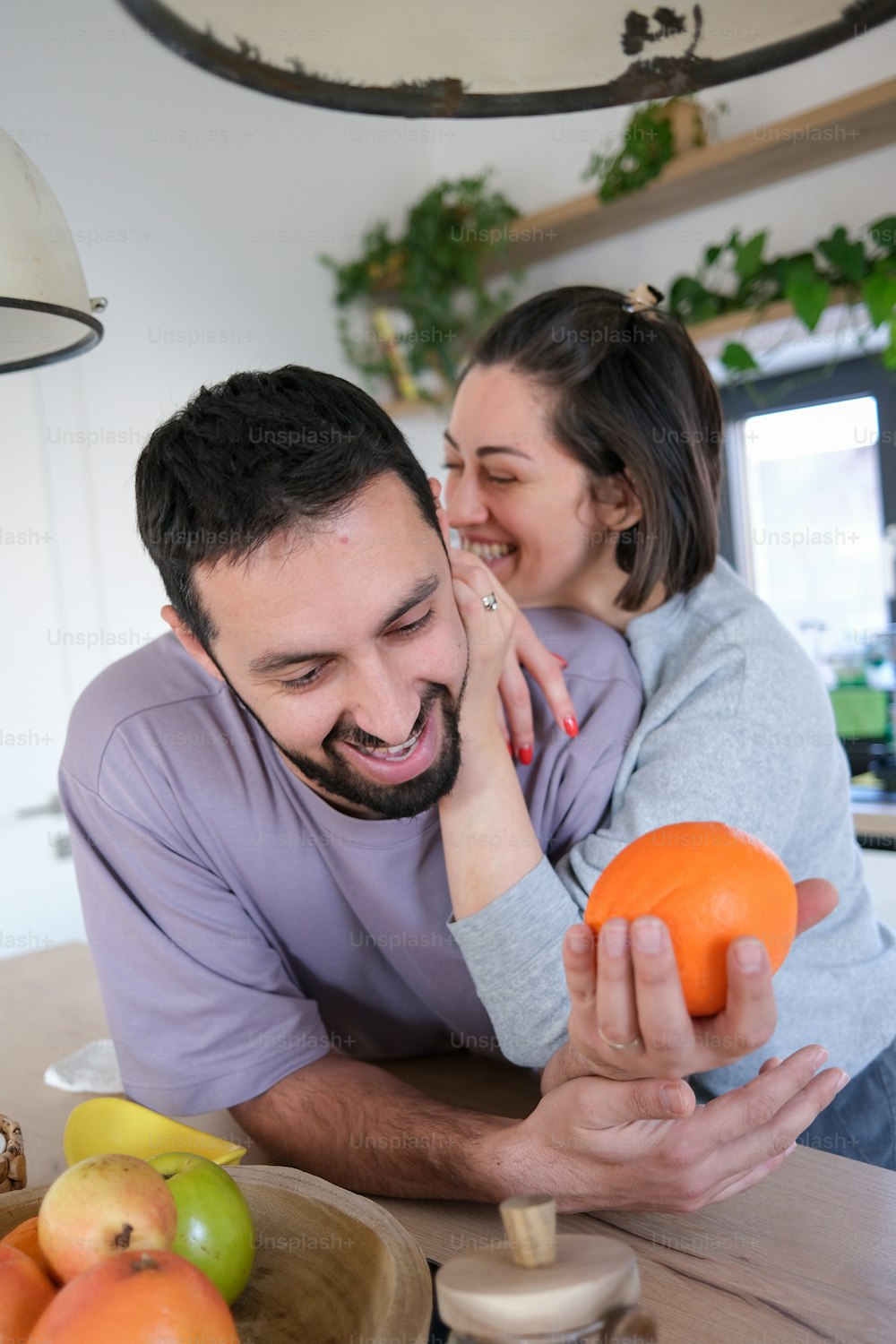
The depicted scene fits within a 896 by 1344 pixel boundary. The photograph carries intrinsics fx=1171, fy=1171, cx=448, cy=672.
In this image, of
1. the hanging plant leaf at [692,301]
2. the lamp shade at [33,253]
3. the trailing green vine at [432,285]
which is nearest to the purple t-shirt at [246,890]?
the lamp shade at [33,253]

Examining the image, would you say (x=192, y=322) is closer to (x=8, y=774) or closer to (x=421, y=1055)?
(x=8, y=774)

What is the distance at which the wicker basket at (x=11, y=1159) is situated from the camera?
2.95 feet

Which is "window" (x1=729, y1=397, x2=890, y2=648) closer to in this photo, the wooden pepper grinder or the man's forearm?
the man's forearm

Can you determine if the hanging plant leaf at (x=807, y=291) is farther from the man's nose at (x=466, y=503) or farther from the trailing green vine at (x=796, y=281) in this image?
the man's nose at (x=466, y=503)

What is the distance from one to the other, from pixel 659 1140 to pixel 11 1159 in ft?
1.63

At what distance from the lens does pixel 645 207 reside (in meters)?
3.27

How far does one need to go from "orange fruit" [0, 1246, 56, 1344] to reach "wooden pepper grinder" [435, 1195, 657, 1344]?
0.77ft

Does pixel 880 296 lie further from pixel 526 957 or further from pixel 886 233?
pixel 526 957

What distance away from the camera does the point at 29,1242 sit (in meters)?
0.69

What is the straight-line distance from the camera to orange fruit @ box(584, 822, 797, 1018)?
73 cm

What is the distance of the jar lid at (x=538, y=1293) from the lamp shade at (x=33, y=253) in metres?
0.86

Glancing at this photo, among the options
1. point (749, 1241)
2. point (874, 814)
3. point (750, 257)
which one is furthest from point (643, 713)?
point (750, 257)

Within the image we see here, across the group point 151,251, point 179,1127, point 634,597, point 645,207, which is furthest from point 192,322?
point 179,1127

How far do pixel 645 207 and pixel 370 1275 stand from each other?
310 centimetres
